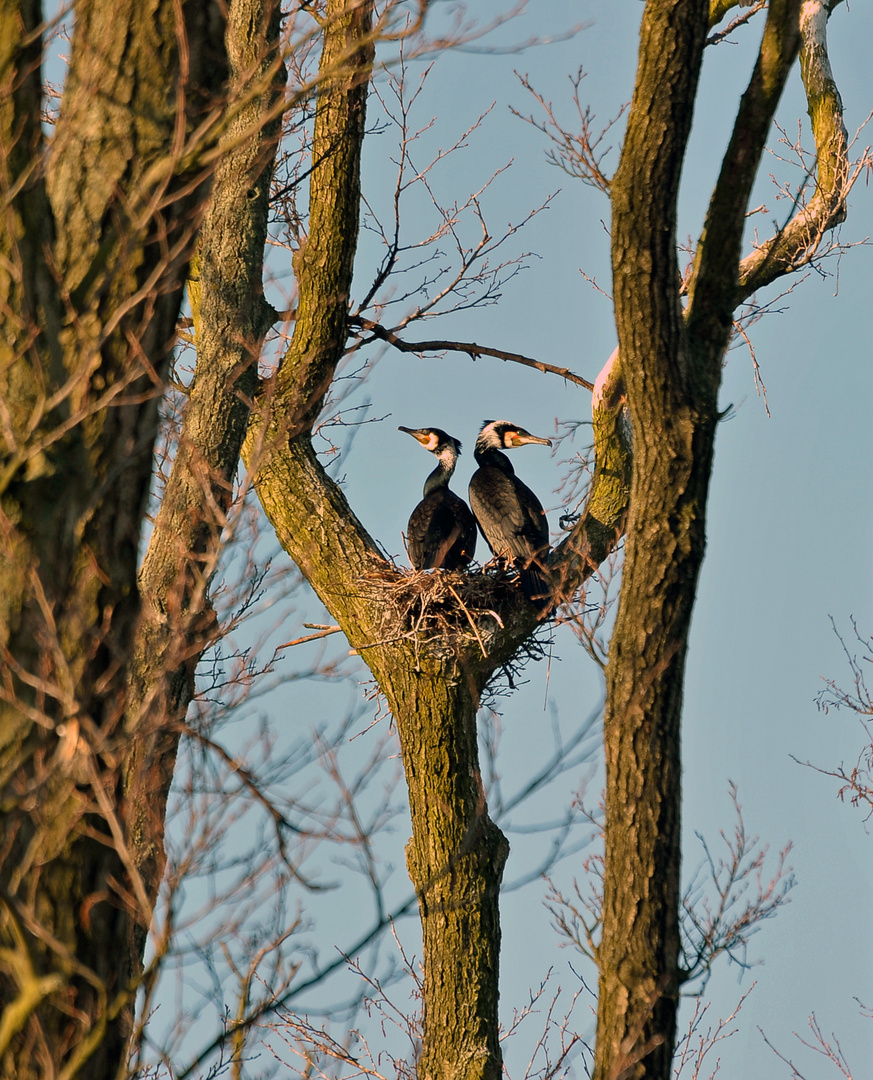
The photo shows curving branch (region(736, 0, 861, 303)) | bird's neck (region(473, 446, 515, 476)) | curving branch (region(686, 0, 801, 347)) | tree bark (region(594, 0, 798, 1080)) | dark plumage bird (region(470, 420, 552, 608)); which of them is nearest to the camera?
tree bark (region(594, 0, 798, 1080))

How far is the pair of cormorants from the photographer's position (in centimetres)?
757

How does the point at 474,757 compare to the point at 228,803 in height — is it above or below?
above

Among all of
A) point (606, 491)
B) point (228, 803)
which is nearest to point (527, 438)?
point (606, 491)

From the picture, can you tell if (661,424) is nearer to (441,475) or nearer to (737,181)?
(737,181)

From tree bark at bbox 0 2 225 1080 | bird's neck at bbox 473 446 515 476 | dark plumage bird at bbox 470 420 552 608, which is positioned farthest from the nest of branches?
tree bark at bbox 0 2 225 1080

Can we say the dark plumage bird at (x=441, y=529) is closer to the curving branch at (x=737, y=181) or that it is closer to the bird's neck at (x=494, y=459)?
the bird's neck at (x=494, y=459)

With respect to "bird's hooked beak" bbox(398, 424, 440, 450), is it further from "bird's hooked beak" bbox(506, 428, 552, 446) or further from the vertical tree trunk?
the vertical tree trunk

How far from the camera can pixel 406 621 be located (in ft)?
22.0

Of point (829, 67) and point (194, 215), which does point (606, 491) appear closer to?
point (829, 67)

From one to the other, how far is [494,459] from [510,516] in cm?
97

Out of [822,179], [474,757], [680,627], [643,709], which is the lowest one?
[643,709]

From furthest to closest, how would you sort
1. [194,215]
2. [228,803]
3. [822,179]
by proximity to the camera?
[822,179] < [228,803] < [194,215]

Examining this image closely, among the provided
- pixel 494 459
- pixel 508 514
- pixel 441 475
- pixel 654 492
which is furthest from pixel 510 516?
pixel 654 492

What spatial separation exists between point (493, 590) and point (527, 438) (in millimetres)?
2436
